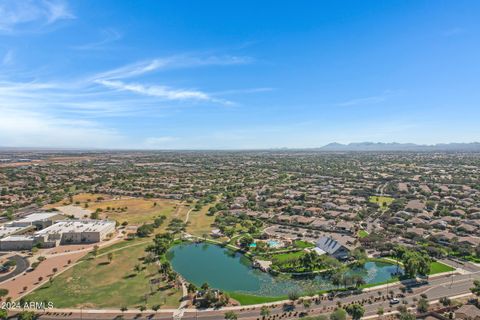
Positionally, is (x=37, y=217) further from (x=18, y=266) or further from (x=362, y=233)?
(x=362, y=233)

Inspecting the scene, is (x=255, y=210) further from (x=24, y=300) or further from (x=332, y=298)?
(x=24, y=300)

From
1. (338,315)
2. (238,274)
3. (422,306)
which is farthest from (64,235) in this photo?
(422,306)

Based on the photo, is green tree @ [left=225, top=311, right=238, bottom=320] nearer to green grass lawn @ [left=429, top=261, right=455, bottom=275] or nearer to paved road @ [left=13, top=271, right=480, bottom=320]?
paved road @ [left=13, top=271, right=480, bottom=320]

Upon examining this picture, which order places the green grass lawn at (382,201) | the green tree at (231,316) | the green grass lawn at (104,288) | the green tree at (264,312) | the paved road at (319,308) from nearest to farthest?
the green tree at (231,316), the green tree at (264,312), the paved road at (319,308), the green grass lawn at (104,288), the green grass lawn at (382,201)

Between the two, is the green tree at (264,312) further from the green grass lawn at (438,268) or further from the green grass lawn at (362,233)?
the green grass lawn at (362,233)

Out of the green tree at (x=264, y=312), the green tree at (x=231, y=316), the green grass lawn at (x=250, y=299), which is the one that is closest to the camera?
the green tree at (x=231, y=316)

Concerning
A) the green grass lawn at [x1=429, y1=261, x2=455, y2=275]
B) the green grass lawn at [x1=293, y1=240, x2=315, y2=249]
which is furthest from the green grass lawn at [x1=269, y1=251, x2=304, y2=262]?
the green grass lawn at [x1=429, y1=261, x2=455, y2=275]

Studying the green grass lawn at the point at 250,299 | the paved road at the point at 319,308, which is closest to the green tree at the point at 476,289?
the paved road at the point at 319,308

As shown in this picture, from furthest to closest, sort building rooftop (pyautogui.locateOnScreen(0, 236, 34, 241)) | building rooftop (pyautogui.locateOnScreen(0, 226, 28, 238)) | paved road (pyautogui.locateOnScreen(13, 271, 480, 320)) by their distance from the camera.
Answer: building rooftop (pyautogui.locateOnScreen(0, 226, 28, 238))
building rooftop (pyautogui.locateOnScreen(0, 236, 34, 241))
paved road (pyautogui.locateOnScreen(13, 271, 480, 320))
